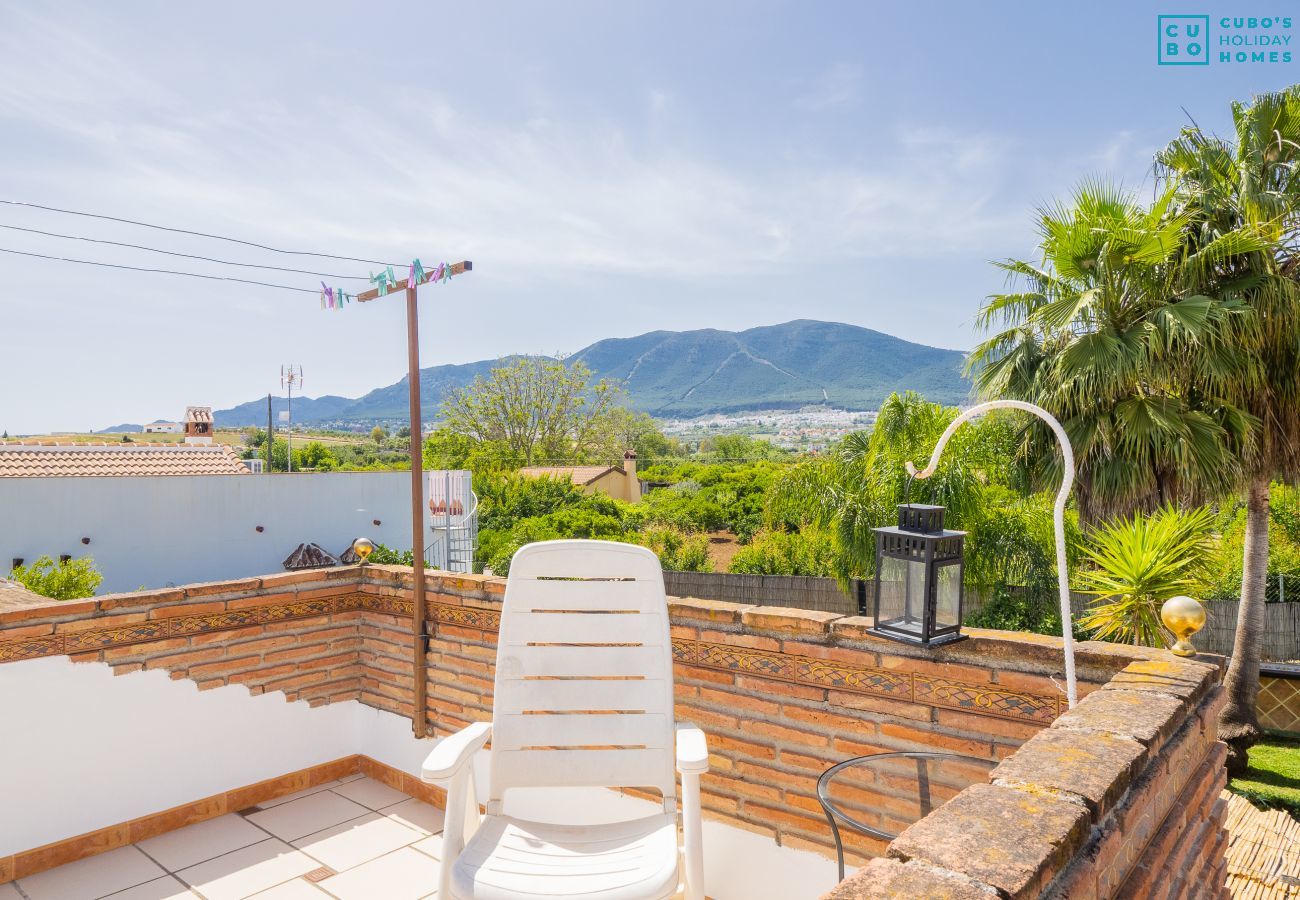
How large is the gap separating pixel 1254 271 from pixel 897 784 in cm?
489

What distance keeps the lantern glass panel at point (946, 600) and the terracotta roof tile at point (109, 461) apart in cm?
1168

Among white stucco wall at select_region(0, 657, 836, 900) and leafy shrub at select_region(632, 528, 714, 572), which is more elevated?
white stucco wall at select_region(0, 657, 836, 900)

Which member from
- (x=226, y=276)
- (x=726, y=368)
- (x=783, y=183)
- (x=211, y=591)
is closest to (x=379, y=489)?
(x=226, y=276)

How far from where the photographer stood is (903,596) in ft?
6.28

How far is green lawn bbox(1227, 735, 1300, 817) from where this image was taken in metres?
4.50

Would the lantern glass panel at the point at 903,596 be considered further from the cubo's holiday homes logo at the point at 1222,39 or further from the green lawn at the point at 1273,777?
the cubo's holiday homes logo at the point at 1222,39

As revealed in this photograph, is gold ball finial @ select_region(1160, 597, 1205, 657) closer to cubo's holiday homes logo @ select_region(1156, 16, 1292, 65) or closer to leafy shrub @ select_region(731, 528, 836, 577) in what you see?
cubo's holiday homes logo @ select_region(1156, 16, 1292, 65)

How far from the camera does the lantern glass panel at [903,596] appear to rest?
6.12 feet

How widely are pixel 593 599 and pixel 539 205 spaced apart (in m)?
15.0

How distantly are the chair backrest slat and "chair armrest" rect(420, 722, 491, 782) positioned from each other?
10cm

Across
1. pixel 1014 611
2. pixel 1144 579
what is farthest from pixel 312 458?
pixel 1144 579

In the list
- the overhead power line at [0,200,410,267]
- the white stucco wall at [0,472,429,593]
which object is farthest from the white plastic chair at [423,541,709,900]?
the white stucco wall at [0,472,429,593]

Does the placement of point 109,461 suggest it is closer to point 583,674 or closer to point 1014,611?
point 583,674

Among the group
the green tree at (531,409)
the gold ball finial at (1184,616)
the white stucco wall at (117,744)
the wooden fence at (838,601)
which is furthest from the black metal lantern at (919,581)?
the green tree at (531,409)
